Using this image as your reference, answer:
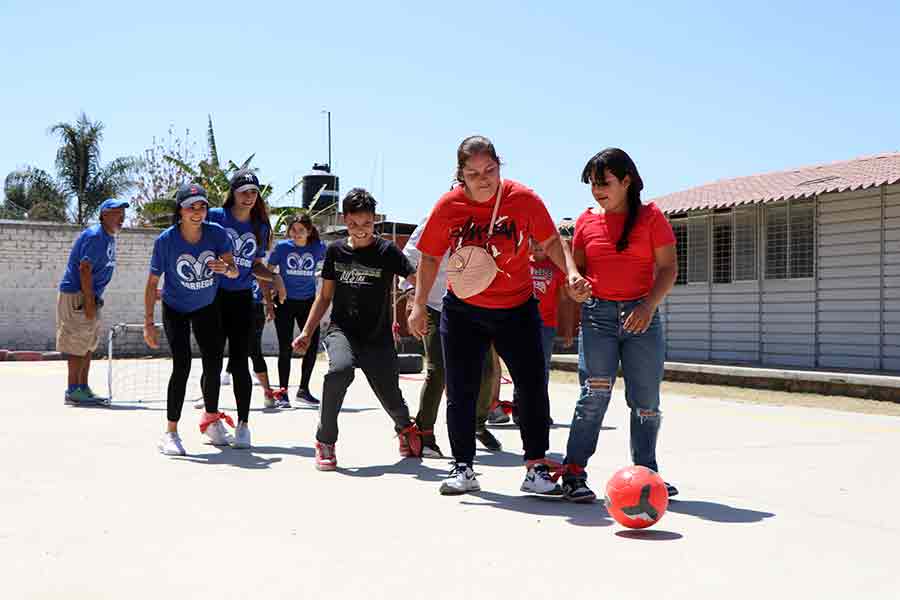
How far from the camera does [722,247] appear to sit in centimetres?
1927

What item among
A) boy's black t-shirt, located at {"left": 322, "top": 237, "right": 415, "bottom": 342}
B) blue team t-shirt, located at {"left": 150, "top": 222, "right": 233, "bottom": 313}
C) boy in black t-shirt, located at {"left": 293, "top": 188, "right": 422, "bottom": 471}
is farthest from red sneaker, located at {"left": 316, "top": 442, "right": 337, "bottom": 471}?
blue team t-shirt, located at {"left": 150, "top": 222, "right": 233, "bottom": 313}

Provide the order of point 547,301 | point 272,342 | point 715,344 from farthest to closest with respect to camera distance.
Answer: point 272,342, point 715,344, point 547,301

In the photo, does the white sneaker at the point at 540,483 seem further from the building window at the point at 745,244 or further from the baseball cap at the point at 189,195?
the building window at the point at 745,244

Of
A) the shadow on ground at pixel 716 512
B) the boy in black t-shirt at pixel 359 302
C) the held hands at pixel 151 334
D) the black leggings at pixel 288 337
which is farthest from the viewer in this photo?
the black leggings at pixel 288 337

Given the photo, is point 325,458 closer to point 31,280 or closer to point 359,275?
point 359,275

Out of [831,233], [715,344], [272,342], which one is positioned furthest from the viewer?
[272,342]

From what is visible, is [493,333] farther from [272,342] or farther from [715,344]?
[272,342]

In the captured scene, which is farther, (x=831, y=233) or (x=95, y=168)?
(x=95, y=168)

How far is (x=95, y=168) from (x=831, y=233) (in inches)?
1576

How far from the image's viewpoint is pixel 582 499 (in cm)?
559

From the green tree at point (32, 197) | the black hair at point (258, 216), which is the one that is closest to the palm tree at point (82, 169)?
the green tree at point (32, 197)

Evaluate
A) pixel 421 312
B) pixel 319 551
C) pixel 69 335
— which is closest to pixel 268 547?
pixel 319 551

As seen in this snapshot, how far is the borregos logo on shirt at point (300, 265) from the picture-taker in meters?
11.4

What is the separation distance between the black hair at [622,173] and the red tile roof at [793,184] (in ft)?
32.9
